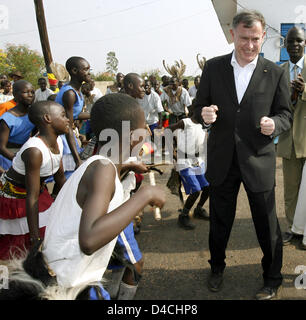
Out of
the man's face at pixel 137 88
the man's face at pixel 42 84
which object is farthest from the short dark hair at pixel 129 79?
the man's face at pixel 42 84

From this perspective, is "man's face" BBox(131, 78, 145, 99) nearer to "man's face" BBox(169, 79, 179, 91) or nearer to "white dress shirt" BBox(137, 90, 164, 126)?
"white dress shirt" BBox(137, 90, 164, 126)

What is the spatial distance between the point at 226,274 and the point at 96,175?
205cm

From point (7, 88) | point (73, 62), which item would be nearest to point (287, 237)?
point (73, 62)

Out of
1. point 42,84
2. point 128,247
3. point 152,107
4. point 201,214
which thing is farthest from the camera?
point 42,84

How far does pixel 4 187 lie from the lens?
255 cm

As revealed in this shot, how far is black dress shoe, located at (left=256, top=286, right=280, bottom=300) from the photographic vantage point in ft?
7.97

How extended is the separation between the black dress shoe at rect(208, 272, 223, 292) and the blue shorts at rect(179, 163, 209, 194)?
1276 mm

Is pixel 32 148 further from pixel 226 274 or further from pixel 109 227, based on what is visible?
pixel 226 274

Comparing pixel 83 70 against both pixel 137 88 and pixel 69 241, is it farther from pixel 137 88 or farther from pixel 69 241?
pixel 69 241

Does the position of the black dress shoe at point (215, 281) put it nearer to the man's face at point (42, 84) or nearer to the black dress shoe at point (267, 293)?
the black dress shoe at point (267, 293)

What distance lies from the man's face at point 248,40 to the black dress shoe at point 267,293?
5.74ft

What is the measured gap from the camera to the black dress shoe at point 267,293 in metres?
2.43

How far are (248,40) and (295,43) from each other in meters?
1.09

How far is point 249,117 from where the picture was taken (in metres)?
2.27
